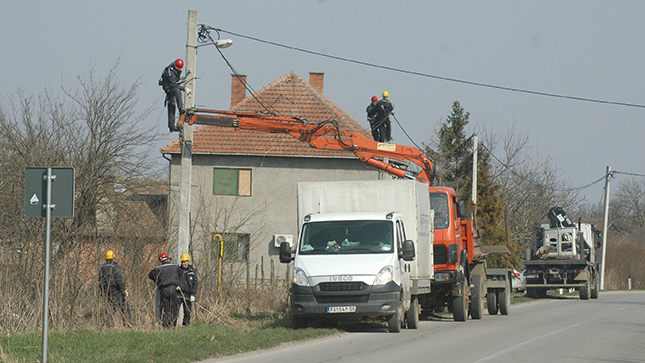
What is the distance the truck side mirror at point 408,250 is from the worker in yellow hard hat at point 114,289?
5392 millimetres

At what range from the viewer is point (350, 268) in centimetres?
1398

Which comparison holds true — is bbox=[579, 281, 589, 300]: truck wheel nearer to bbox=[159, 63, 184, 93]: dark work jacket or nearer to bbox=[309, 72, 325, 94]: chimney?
bbox=[309, 72, 325, 94]: chimney

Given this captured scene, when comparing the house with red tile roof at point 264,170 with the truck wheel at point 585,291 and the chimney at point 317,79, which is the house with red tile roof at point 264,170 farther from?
the truck wheel at point 585,291

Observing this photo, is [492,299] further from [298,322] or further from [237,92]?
[237,92]

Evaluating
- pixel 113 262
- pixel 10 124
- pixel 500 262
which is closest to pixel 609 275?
pixel 500 262

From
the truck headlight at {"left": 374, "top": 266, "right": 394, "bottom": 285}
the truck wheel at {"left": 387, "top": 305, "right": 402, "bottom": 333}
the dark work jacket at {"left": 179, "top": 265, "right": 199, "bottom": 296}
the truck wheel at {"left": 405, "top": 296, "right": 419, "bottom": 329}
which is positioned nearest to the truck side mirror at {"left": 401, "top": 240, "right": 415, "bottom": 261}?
the truck headlight at {"left": 374, "top": 266, "right": 394, "bottom": 285}

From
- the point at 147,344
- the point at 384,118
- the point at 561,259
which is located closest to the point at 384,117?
the point at 384,118

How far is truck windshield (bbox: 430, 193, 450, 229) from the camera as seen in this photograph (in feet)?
59.0

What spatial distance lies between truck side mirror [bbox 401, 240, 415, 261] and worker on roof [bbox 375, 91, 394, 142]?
590 centimetres

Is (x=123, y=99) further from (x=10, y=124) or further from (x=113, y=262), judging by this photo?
(x=113, y=262)

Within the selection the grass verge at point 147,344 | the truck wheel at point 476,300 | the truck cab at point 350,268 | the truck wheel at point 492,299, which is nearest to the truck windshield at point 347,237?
the truck cab at point 350,268

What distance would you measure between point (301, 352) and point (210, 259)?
6.11 m

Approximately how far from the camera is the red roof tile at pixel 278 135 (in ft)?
113

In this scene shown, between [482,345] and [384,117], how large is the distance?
27.5ft
